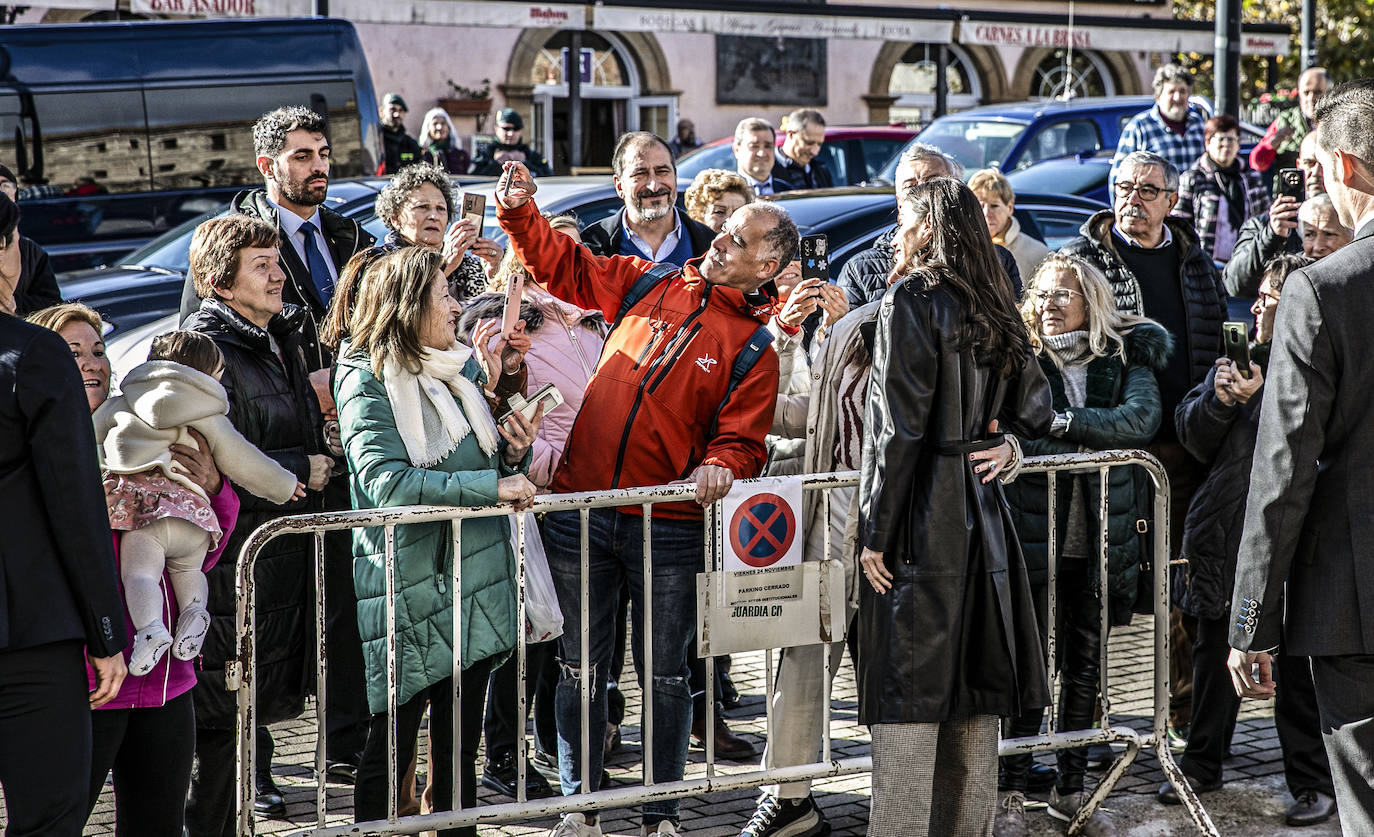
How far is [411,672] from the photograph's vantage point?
14.7ft

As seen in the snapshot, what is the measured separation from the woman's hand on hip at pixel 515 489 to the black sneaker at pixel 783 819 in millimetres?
1411

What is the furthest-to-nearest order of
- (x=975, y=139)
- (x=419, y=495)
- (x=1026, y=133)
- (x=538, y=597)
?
1. (x=975, y=139)
2. (x=1026, y=133)
3. (x=538, y=597)
4. (x=419, y=495)

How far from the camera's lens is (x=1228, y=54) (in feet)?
49.8

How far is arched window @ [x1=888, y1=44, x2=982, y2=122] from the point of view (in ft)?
113

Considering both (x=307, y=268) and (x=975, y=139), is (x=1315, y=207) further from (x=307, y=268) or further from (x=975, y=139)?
(x=975, y=139)

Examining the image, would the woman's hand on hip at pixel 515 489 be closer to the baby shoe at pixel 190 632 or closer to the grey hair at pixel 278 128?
the baby shoe at pixel 190 632

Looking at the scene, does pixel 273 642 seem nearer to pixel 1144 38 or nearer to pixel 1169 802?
pixel 1169 802

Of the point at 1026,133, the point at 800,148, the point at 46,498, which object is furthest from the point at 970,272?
the point at 1026,133

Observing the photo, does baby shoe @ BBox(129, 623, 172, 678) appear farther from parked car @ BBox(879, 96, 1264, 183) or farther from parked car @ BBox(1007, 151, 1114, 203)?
parked car @ BBox(879, 96, 1264, 183)

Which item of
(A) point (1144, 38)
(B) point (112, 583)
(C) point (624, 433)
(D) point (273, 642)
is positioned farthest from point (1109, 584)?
(A) point (1144, 38)

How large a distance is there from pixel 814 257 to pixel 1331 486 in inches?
85.8

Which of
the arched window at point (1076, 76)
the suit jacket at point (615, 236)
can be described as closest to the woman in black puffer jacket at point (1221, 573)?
the suit jacket at point (615, 236)

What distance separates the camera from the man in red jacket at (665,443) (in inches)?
193

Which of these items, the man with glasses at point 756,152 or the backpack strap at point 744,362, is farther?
the man with glasses at point 756,152
